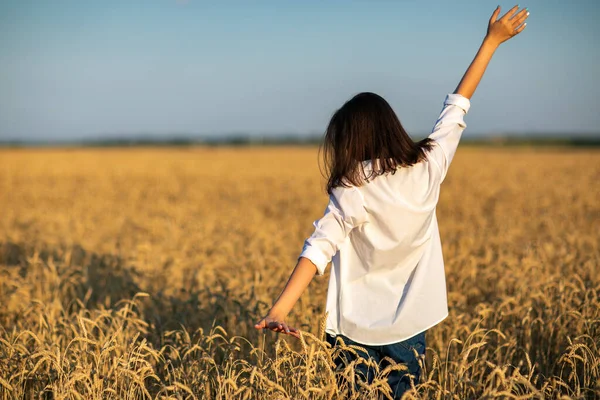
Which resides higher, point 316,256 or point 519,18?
point 519,18

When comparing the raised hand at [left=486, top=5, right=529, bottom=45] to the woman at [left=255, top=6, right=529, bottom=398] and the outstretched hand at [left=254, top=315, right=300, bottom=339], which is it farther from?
the outstretched hand at [left=254, top=315, right=300, bottom=339]

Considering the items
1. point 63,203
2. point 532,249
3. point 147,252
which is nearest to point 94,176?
point 63,203

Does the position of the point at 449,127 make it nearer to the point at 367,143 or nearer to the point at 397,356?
the point at 367,143

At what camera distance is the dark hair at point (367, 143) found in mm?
2480

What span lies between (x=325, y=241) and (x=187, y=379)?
1325 mm

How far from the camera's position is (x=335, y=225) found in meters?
2.46

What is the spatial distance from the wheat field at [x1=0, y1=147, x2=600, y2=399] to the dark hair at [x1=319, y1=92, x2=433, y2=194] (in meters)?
0.71

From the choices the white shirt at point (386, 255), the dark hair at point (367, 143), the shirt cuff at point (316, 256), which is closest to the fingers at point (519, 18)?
the white shirt at point (386, 255)

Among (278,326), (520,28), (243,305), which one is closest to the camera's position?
(278,326)

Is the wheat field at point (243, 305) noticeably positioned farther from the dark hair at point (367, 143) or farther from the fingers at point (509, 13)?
the fingers at point (509, 13)

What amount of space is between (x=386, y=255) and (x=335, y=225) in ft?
0.94

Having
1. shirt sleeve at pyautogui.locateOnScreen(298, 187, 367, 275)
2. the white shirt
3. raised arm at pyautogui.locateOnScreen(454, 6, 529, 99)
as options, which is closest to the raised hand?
raised arm at pyautogui.locateOnScreen(454, 6, 529, 99)

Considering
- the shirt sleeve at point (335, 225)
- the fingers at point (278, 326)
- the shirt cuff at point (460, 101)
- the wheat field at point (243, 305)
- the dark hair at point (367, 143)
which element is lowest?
the wheat field at point (243, 305)

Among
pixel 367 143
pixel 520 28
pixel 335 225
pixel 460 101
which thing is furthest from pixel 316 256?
pixel 520 28
